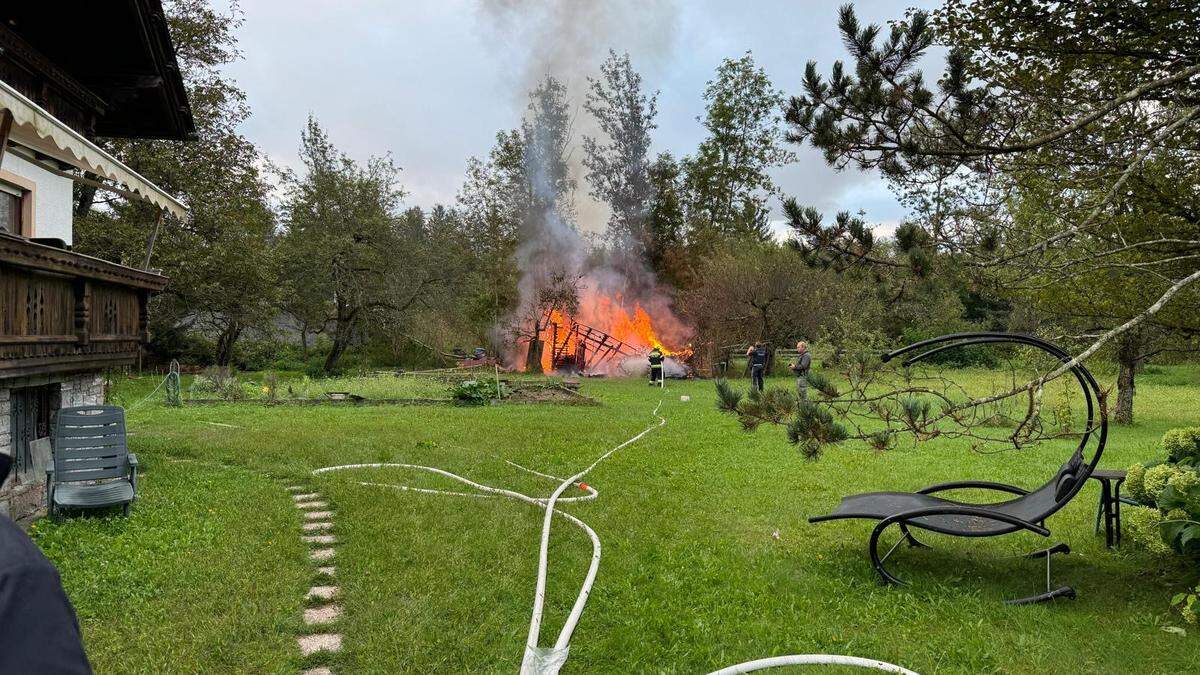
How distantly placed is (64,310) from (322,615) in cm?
469

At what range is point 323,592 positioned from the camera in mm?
5035

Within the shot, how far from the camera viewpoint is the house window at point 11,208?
791 cm

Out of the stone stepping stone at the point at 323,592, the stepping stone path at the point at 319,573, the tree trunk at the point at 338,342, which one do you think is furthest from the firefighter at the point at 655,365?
the stone stepping stone at the point at 323,592

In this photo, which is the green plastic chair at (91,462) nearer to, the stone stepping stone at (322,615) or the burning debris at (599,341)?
the stone stepping stone at (322,615)

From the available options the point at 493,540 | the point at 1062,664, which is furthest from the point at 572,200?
the point at 1062,664

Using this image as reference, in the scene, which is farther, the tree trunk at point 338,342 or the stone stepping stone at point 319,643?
the tree trunk at point 338,342

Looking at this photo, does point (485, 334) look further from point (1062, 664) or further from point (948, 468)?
point (1062, 664)

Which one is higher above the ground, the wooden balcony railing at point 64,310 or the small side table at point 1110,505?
the wooden balcony railing at point 64,310

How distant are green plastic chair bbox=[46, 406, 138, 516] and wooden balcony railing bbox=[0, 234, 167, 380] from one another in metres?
0.58

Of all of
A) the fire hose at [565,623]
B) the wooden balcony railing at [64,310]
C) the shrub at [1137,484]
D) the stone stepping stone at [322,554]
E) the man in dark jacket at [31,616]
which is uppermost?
the wooden balcony railing at [64,310]

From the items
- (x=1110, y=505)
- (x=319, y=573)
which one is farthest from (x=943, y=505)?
(x=319, y=573)

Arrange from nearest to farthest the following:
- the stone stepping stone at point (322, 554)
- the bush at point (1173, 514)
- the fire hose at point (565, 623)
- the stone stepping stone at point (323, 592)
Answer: the fire hose at point (565, 623) → the bush at point (1173, 514) → the stone stepping stone at point (323, 592) → the stone stepping stone at point (322, 554)

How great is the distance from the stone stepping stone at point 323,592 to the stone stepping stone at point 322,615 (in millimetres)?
132

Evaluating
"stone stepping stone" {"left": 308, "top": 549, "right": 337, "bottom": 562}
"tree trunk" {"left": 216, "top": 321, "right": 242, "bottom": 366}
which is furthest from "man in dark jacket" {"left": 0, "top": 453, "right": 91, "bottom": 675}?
"tree trunk" {"left": 216, "top": 321, "right": 242, "bottom": 366}
